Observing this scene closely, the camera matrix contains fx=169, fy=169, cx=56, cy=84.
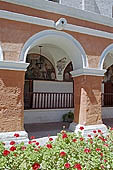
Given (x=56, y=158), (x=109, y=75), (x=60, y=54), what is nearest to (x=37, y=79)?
(x=60, y=54)

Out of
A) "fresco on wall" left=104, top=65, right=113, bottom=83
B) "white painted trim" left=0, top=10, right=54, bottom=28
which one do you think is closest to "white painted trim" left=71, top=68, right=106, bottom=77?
"white painted trim" left=0, top=10, right=54, bottom=28

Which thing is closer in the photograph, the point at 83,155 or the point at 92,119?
the point at 83,155

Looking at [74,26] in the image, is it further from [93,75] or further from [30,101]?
[30,101]

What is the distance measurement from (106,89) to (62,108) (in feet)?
14.3

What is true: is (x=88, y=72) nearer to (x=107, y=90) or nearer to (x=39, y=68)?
(x=39, y=68)

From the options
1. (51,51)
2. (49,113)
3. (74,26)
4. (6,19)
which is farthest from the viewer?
(51,51)

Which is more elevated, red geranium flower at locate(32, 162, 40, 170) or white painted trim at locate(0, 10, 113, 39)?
white painted trim at locate(0, 10, 113, 39)

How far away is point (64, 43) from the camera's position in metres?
6.32

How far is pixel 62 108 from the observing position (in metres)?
9.27

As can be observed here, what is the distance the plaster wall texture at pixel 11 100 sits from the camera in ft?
15.5

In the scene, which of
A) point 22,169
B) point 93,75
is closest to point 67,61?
point 93,75

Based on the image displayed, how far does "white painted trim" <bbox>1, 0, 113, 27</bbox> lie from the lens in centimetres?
527

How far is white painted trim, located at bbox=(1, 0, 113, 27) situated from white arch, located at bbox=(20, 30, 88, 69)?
2.44 ft

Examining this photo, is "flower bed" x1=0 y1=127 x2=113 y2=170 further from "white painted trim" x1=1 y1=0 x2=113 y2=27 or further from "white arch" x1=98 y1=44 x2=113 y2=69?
"white painted trim" x1=1 y1=0 x2=113 y2=27
